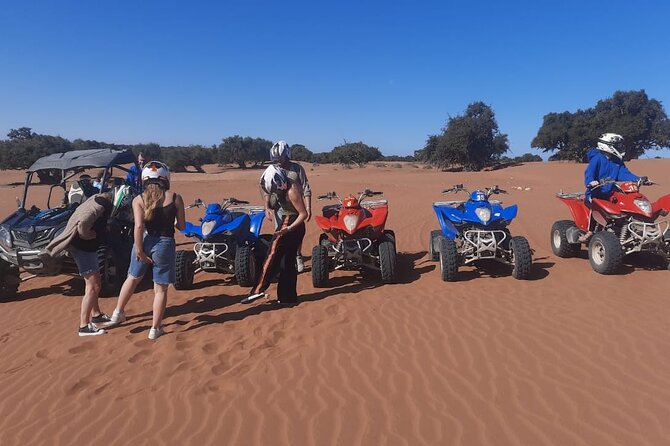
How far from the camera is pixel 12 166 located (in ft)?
127

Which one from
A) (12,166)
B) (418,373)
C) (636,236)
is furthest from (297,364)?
(12,166)

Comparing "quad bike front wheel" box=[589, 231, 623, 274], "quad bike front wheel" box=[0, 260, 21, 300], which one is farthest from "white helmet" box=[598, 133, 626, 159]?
"quad bike front wheel" box=[0, 260, 21, 300]

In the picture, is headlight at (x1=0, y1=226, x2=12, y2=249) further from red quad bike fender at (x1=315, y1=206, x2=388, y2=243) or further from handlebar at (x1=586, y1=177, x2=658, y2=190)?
handlebar at (x1=586, y1=177, x2=658, y2=190)

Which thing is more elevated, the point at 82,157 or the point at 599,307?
the point at 82,157

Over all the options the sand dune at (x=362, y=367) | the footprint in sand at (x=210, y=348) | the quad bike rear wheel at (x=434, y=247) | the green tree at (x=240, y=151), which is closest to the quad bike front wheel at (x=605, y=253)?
the sand dune at (x=362, y=367)

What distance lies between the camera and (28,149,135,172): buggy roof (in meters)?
6.67

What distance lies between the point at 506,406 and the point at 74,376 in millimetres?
3445

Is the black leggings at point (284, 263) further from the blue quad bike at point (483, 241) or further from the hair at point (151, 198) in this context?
the blue quad bike at point (483, 241)

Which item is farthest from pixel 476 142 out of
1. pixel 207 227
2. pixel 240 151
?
pixel 207 227

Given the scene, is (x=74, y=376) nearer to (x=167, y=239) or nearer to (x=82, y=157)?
(x=167, y=239)

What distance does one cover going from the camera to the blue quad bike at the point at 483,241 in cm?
625

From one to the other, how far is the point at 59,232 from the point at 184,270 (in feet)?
5.23

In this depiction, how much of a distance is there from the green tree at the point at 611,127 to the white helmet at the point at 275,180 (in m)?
40.8

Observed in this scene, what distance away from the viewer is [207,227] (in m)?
6.46
